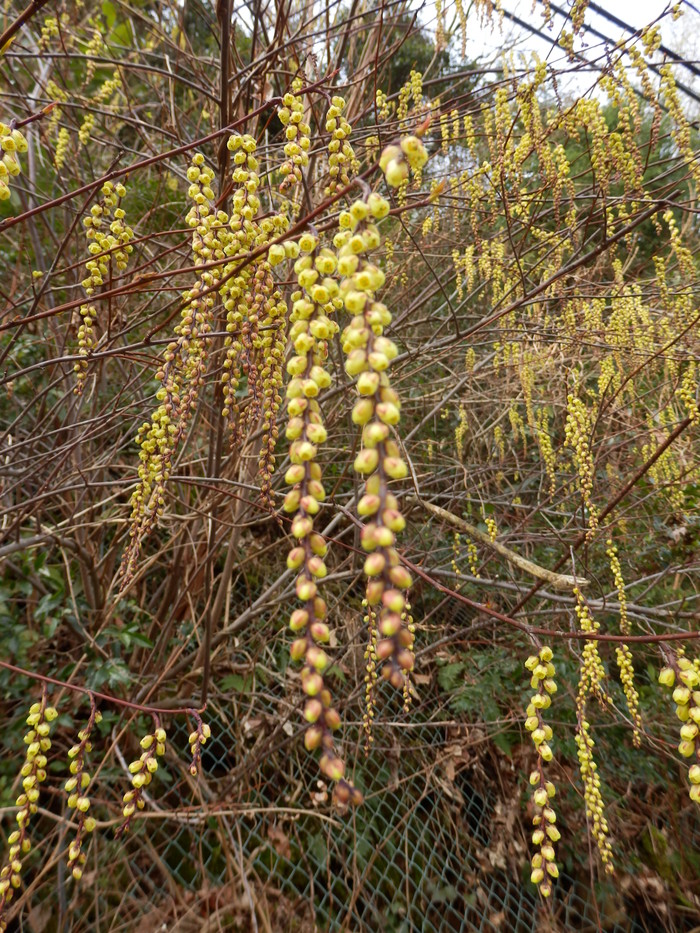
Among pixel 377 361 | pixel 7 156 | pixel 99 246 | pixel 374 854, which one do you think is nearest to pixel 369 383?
pixel 377 361

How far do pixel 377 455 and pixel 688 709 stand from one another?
2.41 feet

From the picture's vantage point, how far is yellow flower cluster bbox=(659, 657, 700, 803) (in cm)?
82

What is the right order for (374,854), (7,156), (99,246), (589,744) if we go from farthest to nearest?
1. (374,854)
2. (589,744)
3. (99,246)
4. (7,156)

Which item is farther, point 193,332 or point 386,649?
point 193,332

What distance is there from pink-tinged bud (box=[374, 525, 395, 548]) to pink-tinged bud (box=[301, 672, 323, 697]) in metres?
0.16

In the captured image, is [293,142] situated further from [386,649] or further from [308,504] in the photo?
[386,649]

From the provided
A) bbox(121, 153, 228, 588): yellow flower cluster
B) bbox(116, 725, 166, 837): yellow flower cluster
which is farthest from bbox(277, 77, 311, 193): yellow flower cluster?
bbox(116, 725, 166, 837): yellow flower cluster

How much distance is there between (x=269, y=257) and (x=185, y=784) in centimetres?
304

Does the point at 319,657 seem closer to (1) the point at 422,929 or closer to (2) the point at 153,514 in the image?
(2) the point at 153,514

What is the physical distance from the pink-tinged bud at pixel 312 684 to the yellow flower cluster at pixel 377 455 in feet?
0.25

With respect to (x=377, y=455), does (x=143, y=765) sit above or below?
below

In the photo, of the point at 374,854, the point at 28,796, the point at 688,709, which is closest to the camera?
the point at 688,709

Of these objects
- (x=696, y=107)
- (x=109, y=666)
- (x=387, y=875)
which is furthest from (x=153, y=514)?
(x=696, y=107)

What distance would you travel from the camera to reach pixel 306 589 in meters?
0.58
